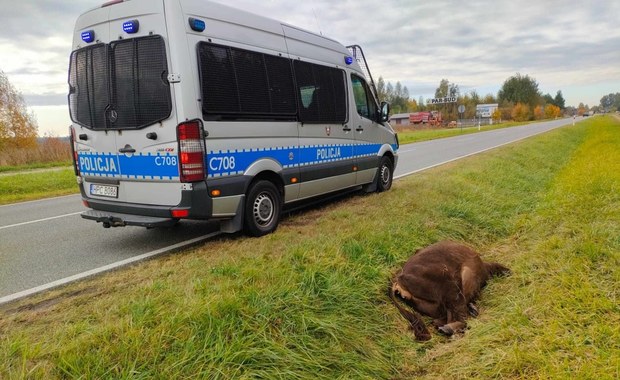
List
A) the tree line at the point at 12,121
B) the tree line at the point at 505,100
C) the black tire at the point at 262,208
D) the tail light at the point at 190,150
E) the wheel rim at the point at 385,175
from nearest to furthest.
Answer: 1. the tail light at the point at 190,150
2. the black tire at the point at 262,208
3. the wheel rim at the point at 385,175
4. the tree line at the point at 12,121
5. the tree line at the point at 505,100

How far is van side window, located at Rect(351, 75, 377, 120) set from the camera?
291 inches

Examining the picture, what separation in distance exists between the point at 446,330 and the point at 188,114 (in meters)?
3.23

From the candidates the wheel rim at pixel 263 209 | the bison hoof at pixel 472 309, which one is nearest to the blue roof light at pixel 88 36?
the wheel rim at pixel 263 209

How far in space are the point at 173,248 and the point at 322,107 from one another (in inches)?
121

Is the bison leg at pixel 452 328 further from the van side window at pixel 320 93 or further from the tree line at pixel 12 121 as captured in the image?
the tree line at pixel 12 121

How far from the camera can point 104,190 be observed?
16.6 feet

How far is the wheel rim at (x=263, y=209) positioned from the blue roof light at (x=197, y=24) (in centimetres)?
206

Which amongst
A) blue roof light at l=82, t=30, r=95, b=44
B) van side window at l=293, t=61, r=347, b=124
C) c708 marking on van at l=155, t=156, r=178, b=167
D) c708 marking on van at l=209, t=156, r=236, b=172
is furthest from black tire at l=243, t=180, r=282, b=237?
blue roof light at l=82, t=30, r=95, b=44

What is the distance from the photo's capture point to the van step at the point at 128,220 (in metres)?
4.56

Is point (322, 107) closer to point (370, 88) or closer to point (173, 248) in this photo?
point (370, 88)

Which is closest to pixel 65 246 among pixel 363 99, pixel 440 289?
pixel 440 289

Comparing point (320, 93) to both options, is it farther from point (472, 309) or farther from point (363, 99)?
point (472, 309)

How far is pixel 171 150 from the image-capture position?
14.5 feet

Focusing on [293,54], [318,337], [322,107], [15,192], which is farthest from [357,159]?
[15,192]
